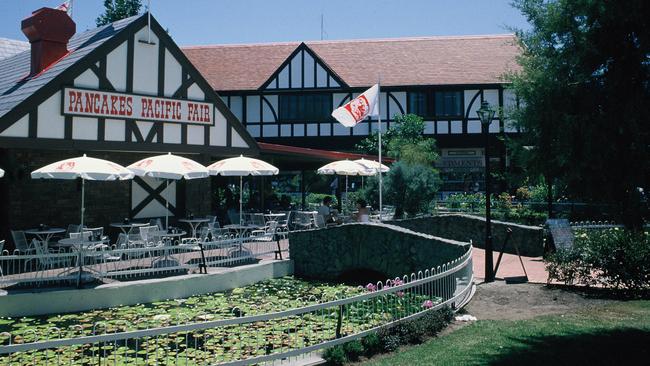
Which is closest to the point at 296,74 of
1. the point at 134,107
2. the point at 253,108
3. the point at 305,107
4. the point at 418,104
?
the point at 305,107

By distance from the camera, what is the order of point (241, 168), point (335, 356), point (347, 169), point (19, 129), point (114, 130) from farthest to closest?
1. point (347, 169)
2. point (114, 130)
3. point (241, 168)
4. point (19, 129)
5. point (335, 356)

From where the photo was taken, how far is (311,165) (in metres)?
26.8

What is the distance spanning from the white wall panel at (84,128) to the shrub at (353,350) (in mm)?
10158

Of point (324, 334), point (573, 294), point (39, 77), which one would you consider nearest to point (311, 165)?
point (39, 77)

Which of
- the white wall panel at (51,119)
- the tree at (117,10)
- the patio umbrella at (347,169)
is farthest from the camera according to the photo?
the tree at (117,10)

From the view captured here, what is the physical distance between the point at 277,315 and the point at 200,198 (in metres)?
11.9

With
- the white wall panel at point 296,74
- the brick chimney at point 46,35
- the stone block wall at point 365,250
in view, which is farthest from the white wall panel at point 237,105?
the stone block wall at point 365,250

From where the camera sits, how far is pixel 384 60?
3111 cm

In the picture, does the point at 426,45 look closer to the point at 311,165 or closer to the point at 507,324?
the point at 311,165

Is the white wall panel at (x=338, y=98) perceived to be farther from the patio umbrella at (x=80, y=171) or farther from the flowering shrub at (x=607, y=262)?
the patio umbrella at (x=80, y=171)

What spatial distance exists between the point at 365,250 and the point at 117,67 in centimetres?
833

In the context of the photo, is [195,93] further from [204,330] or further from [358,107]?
[204,330]

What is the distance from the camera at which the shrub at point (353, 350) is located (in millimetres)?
7098

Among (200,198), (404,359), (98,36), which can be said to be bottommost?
(404,359)
